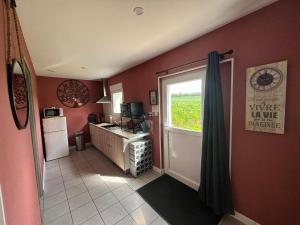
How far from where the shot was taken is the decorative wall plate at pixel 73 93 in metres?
4.09

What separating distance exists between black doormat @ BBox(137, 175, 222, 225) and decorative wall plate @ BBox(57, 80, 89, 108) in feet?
11.4

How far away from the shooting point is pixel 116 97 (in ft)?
13.8

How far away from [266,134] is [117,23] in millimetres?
1973

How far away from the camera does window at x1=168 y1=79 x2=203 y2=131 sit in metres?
2.06

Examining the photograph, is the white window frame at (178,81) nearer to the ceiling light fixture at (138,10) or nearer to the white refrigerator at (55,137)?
the ceiling light fixture at (138,10)

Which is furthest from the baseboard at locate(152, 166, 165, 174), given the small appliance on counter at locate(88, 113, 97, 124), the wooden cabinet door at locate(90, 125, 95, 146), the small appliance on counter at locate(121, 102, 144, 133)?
the small appliance on counter at locate(88, 113, 97, 124)

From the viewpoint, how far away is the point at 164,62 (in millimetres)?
2408

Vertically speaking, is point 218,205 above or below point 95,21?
below

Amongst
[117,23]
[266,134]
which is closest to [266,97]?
[266,134]

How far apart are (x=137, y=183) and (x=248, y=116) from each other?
2.05 metres

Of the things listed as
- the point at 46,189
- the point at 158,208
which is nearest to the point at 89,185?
the point at 46,189

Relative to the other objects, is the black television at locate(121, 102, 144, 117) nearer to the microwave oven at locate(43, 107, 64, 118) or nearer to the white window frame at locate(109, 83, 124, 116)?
the white window frame at locate(109, 83, 124, 116)

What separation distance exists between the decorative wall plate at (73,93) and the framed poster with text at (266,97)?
4478 mm

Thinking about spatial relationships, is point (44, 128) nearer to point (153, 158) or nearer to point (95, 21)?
point (153, 158)
